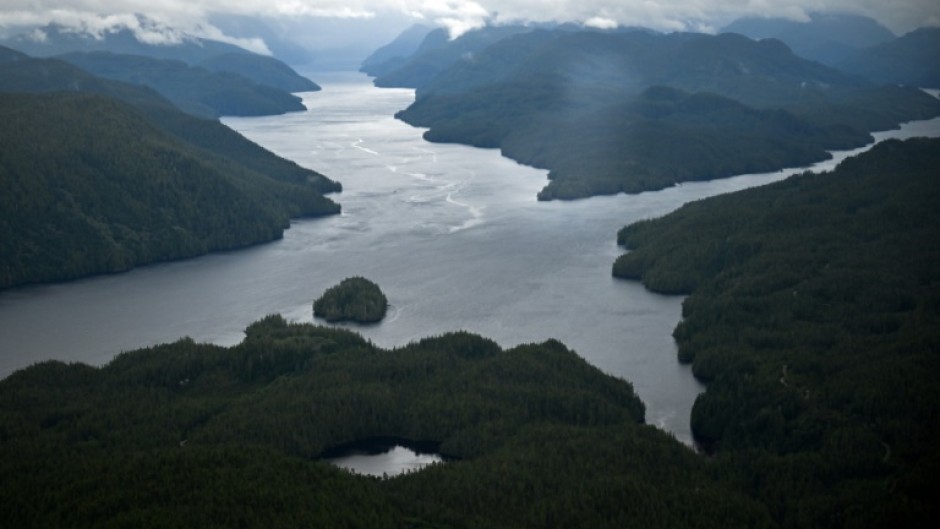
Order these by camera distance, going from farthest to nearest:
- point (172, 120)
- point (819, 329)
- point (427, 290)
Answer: point (172, 120) → point (427, 290) → point (819, 329)

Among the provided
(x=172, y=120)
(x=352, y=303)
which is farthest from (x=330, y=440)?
(x=172, y=120)

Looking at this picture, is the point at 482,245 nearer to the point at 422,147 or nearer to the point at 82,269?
the point at 82,269

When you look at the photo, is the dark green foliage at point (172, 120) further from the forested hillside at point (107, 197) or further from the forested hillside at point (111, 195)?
the forested hillside at point (107, 197)

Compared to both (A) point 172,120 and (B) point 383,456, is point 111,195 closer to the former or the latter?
(A) point 172,120

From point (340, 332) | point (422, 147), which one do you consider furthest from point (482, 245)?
point (422, 147)

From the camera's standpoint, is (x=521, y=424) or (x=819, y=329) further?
(x=819, y=329)

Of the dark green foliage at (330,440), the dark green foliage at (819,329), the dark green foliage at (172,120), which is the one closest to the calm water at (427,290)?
the dark green foliage at (819,329)
